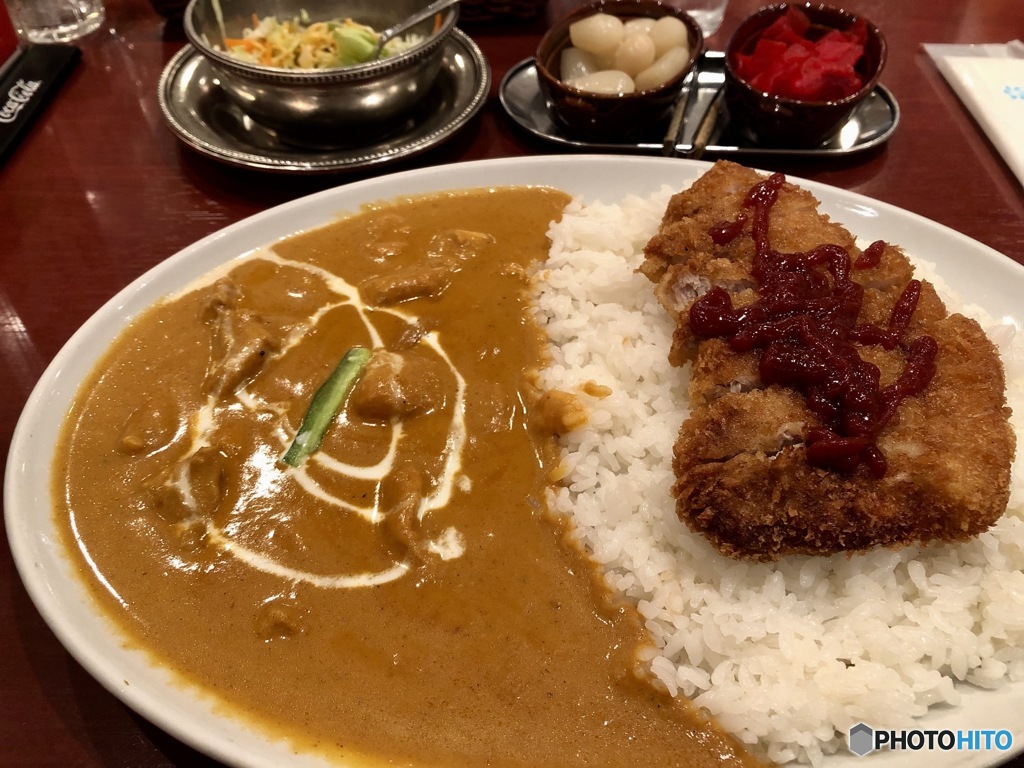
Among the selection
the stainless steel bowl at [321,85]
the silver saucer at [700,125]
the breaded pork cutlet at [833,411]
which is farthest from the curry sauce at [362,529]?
the silver saucer at [700,125]

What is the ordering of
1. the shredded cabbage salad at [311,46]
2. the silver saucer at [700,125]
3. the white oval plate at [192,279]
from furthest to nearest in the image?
the shredded cabbage salad at [311,46] → the silver saucer at [700,125] → the white oval plate at [192,279]

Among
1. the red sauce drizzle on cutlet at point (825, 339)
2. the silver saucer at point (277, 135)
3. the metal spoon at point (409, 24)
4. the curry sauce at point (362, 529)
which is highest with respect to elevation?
the metal spoon at point (409, 24)

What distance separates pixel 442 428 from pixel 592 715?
1.04m

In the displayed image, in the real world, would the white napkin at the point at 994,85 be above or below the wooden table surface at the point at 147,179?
above

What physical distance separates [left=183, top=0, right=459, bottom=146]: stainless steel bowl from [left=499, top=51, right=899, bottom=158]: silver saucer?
0.53 m

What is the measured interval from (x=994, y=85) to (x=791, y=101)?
161cm

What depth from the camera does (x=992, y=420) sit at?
1908 mm

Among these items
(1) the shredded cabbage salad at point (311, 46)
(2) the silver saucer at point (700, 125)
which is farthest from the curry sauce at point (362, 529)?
(1) the shredded cabbage salad at point (311, 46)

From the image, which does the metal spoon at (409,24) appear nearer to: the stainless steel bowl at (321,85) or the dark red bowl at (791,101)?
the stainless steel bowl at (321,85)

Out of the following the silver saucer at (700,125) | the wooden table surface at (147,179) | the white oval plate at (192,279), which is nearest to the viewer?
the white oval plate at (192,279)

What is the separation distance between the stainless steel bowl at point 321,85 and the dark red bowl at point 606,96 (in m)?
0.55

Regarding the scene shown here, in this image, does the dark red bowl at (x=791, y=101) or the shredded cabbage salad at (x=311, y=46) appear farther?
the shredded cabbage salad at (x=311, y=46)

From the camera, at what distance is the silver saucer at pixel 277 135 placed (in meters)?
3.40

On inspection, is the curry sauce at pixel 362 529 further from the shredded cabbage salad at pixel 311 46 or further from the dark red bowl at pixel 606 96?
the shredded cabbage salad at pixel 311 46
